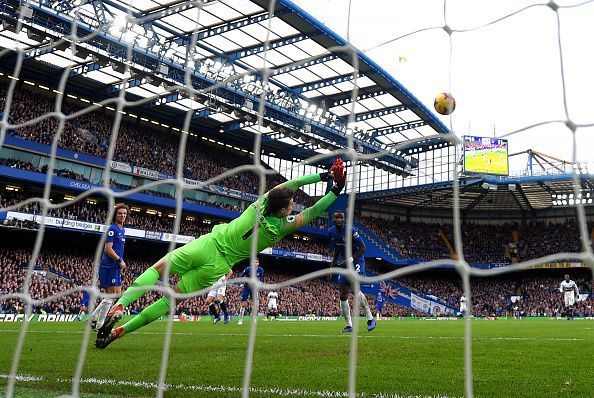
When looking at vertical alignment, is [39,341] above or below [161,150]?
below

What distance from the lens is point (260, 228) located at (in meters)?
4.75

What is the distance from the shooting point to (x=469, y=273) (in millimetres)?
2639

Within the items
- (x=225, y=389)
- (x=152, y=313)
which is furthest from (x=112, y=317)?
(x=225, y=389)

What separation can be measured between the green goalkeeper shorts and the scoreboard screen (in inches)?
1142

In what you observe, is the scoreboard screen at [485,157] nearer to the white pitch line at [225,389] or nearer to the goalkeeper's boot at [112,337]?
the goalkeeper's boot at [112,337]

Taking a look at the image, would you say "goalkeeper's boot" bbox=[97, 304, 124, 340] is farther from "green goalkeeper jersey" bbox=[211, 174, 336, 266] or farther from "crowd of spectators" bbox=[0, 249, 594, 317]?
"crowd of spectators" bbox=[0, 249, 594, 317]

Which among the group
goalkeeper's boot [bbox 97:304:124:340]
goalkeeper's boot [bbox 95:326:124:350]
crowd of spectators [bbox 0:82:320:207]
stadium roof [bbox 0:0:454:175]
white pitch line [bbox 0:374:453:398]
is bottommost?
white pitch line [bbox 0:374:453:398]

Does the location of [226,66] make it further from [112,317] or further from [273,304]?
[112,317]

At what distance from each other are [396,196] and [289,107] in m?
15.0

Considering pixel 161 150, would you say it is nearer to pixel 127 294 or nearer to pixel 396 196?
pixel 396 196

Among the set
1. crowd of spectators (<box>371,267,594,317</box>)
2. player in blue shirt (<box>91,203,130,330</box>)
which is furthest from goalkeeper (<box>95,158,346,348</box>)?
crowd of spectators (<box>371,267,594,317</box>)

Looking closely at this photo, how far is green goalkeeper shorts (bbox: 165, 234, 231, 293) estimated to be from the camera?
4793 mm

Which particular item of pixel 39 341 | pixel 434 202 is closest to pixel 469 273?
pixel 39 341

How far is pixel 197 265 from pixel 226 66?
20731 millimetres
